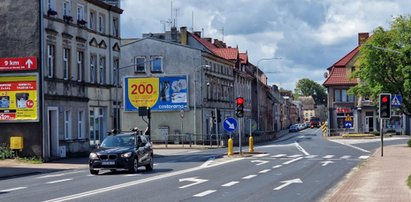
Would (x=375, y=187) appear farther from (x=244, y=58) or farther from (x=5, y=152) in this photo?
(x=244, y=58)

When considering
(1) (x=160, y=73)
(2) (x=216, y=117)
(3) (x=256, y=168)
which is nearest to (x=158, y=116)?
(1) (x=160, y=73)

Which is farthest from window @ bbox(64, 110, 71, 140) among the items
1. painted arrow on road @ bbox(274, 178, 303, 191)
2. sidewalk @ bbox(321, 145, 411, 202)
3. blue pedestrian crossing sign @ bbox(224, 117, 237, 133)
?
painted arrow on road @ bbox(274, 178, 303, 191)

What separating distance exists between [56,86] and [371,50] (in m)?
24.3

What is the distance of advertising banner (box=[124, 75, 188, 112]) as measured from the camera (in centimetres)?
6738

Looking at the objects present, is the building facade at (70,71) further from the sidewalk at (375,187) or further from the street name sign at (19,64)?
the sidewalk at (375,187)

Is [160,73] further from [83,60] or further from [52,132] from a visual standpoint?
[52,132]

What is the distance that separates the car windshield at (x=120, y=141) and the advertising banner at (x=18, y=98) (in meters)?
11.7

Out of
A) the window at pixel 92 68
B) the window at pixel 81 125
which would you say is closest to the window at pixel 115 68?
the window at pixel 92 68

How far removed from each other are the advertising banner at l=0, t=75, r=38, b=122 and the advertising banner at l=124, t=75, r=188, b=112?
97.3ft

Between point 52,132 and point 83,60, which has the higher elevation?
point 83,60

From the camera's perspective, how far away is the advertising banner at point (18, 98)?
123ft

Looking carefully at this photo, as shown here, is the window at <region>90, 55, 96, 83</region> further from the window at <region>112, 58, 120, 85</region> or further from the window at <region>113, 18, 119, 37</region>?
the window at <region>113, 18, 119, 37</region>

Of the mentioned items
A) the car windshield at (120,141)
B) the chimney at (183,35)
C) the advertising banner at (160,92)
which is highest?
the chimney at (183,35)

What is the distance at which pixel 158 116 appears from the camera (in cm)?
6981
